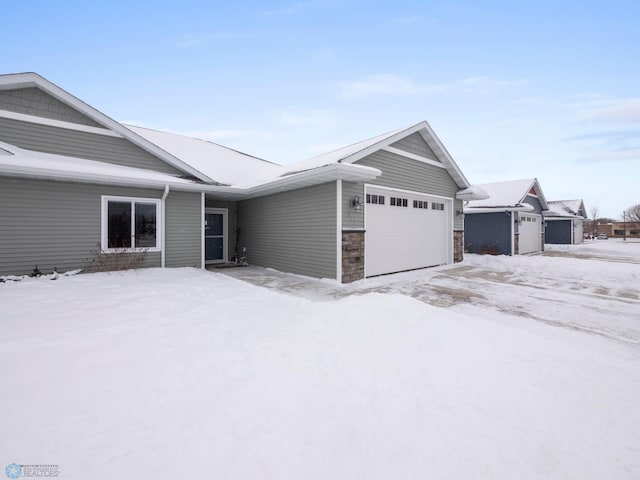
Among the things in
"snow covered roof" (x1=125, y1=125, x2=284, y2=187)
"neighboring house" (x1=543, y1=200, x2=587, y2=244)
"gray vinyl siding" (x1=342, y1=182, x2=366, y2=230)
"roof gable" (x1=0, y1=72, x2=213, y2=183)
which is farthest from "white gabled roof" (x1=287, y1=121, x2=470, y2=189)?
"neighboring house" (x1=543, y1=200, x2=587, y2=244)

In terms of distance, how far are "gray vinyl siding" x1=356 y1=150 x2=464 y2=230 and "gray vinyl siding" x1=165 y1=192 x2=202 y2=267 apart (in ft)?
16.3

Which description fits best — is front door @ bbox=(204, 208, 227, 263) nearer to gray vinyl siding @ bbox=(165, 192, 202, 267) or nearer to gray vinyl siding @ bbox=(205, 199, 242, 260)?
gray vinyl siding @ bbox=(205, 199, 242, 260)

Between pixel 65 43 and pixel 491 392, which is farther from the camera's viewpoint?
pixel 65 43

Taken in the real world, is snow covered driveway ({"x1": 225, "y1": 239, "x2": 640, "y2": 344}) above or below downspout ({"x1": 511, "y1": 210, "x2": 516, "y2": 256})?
below

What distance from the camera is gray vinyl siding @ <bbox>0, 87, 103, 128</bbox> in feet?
23.7

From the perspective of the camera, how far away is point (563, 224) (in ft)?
81.4

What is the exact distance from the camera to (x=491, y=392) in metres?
2.69

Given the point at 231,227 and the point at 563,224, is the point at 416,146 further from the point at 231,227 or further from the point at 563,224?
the point at 563,224

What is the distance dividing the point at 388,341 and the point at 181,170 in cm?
865

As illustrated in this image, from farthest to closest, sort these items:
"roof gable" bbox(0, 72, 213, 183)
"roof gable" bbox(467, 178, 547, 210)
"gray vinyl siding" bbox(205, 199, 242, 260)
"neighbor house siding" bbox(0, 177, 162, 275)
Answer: "roof gable" bbox(467, 178, 547, 210) < "gray vinyl siding" bbox(205, 199, 242, 260) < "roof gable" bbox(0, 72, 213, 183) < "neighbor house siding" bbox(0, 177, 162, 275)

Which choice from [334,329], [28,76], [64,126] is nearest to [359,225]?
[334,329]

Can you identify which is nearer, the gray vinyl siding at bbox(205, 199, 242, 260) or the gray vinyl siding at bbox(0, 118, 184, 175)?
the gray vinyl siding at bbox(0, 118, 184, 175)

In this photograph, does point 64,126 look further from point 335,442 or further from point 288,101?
point 288,101

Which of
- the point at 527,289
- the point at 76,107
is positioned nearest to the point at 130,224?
the point at 76,107
